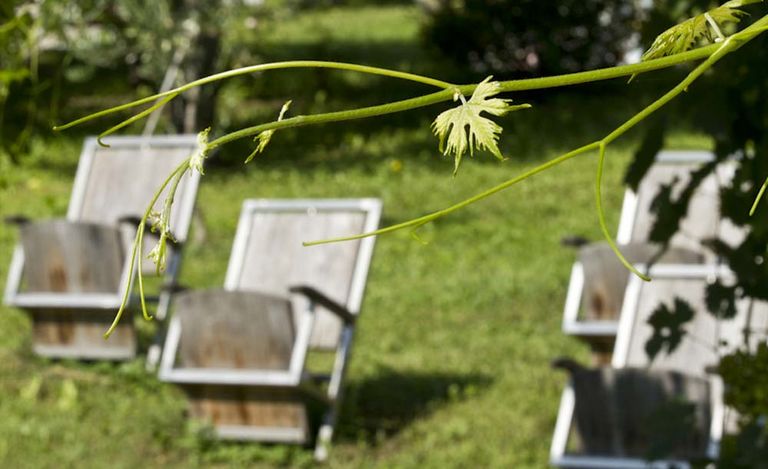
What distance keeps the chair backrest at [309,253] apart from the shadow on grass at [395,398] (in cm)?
41

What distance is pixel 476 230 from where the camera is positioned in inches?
384

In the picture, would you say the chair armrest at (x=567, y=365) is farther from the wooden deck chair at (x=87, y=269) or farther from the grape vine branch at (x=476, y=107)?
the grape vine branch at (x=476, y=107)

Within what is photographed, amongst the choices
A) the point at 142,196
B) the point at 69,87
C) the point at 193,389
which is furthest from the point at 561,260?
the point at 69,87

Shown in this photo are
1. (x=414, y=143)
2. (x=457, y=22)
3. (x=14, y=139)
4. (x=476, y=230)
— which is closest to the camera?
(x=14, y=139)

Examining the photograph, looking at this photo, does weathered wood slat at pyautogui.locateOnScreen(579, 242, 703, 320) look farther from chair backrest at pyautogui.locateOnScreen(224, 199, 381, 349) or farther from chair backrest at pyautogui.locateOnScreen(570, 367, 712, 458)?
chair backrest at pyautogui.locateOnScreen(570, 367, 712, 458)

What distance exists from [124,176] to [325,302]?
199cm

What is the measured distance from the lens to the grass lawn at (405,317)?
5949 mm

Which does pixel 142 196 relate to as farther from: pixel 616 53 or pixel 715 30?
pixel 616 53

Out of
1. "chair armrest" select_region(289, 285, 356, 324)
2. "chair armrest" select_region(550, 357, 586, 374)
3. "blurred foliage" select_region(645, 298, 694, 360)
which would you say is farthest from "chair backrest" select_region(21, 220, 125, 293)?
"blurred foliage" select_region(645, 298, 694, 360)

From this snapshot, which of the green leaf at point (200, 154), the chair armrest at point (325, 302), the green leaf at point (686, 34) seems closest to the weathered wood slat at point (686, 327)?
the chair armrest at point (325, 302)

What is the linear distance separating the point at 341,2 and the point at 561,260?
52.3 feet

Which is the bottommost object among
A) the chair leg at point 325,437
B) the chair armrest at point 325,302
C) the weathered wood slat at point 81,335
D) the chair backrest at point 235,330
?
the chair leg at point 325,437

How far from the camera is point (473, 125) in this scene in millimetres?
785

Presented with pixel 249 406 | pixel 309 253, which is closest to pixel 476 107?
pixel 249 406
